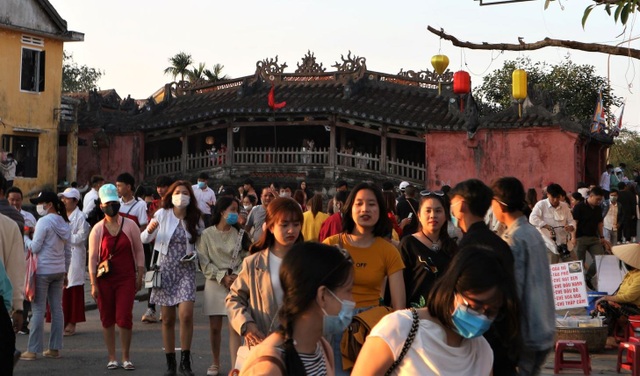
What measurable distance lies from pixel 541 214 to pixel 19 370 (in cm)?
908

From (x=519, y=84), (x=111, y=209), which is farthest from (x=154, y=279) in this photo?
(x=519, y=84)

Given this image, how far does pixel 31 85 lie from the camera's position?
31375 mm

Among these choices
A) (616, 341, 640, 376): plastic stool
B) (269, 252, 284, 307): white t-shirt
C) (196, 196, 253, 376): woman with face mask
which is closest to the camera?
(269, 252, 284, 307): white t-shirt

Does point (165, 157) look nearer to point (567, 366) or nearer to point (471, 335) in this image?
point (567, 366)

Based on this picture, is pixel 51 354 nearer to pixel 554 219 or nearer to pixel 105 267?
pixel 105 267

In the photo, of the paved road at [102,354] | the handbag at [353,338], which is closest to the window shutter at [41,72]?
the paved road at [102,354]

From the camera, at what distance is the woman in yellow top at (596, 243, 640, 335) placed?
10273mm

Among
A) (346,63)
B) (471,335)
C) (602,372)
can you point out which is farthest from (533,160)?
(471,335)

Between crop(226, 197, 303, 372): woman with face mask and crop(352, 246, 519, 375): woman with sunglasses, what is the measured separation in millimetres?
2061

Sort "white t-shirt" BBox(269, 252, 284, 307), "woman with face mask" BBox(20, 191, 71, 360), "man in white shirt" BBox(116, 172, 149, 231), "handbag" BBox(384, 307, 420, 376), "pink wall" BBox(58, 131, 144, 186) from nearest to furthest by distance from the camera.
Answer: "handbag" BBox(384, 307, 420, 376), "white t-shirt" BBox(269, 252, 284, 307), "woman with face mask" BBox(20, 191, 71, 360), "man in white shirt" BBox(116, 172, 149, 231), "pink wall" BBox(58, 131, 144, 186)

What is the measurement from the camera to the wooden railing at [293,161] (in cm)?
3008

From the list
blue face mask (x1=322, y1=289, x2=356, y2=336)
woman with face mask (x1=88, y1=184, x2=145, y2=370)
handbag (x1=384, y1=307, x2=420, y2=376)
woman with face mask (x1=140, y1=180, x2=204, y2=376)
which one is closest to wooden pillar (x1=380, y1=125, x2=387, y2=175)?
woman with face mask (x1=88, y1=184, x2=145, y2=370)

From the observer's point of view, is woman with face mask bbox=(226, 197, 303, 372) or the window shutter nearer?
woman with face mask bbox=(226, 197, 303, 372)

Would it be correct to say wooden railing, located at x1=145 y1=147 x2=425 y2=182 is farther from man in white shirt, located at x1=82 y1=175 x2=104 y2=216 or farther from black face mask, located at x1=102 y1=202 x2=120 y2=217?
black face mask, located at x1=102 y1=202 x2=120 y2=217
